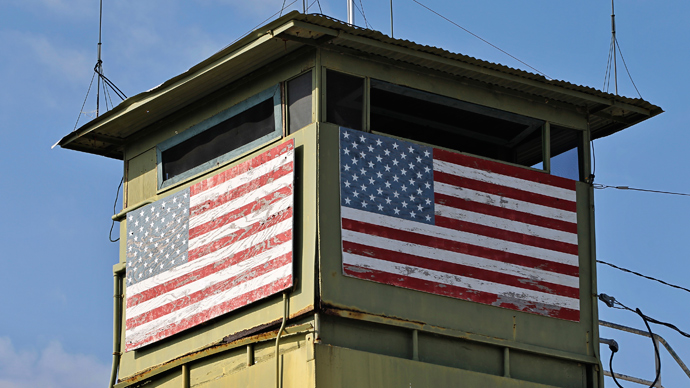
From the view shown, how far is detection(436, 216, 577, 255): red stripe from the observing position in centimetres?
2183

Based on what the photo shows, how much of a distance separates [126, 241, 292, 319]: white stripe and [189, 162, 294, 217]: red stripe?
122 centimetres

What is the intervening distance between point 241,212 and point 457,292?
3.93 meters

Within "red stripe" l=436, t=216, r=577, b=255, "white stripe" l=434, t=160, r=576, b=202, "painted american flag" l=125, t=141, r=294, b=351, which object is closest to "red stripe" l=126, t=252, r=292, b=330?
"painted american flag" l=125, t=141, r=294, b=351

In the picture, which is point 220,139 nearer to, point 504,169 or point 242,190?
point 242,190

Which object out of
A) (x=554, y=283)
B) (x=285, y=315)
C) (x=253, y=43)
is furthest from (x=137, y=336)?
(x=554, y=283)

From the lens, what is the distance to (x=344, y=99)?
21703 mm

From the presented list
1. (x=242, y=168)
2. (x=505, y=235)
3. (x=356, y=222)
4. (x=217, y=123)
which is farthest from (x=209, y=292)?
(x=505, y=235)

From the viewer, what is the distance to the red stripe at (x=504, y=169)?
22156 millimetres

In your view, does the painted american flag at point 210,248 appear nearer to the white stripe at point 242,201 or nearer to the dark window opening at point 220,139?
the white stripe at point 242,201

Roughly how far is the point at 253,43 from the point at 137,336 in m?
5.93

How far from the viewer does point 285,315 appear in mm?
20500

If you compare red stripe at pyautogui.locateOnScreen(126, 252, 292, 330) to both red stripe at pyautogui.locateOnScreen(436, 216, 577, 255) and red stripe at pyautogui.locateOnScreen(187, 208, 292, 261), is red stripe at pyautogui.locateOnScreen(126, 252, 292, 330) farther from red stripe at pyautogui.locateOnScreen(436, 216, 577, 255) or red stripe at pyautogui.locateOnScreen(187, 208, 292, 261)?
red stripe at pyautogui.locateOnScreen(436, 216, 577, 255)

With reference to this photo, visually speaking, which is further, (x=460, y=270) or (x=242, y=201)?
(x=242, y=201)

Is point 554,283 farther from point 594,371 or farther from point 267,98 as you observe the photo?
point 267,98
